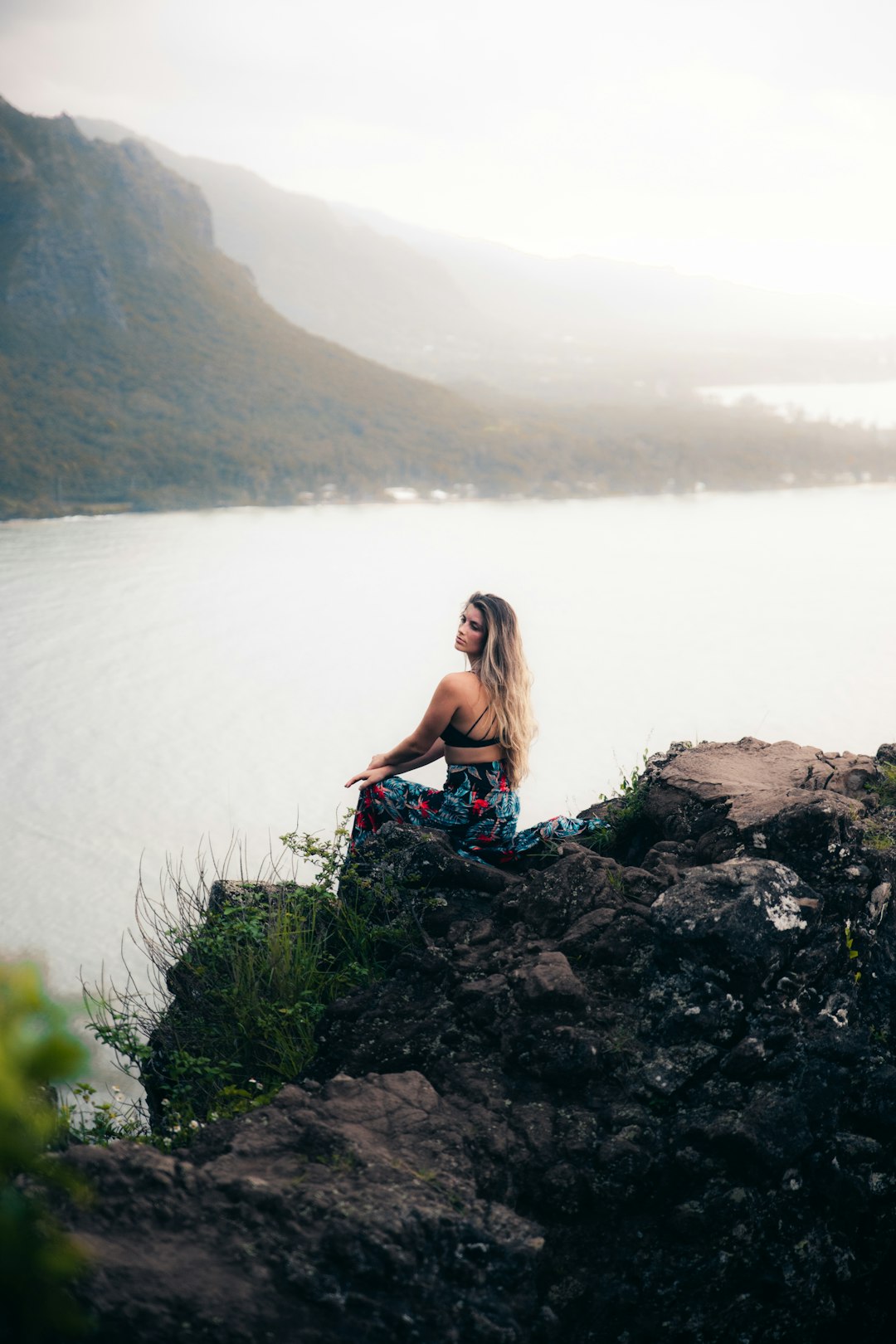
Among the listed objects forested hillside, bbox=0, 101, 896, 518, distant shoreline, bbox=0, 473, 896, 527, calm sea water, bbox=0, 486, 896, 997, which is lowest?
calm sea water, bbox=0, 486, 896, 997


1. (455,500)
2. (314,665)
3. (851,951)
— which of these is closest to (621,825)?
(851,951)

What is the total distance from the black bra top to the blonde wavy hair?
51 millimetres

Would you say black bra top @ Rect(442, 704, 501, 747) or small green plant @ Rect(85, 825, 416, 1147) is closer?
small green plant @ Rect(85, 825, 416, 1147)

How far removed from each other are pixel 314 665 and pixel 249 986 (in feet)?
48.3

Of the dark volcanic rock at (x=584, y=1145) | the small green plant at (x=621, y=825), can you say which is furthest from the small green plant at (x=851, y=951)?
the small green plant at (x=621, y=825)

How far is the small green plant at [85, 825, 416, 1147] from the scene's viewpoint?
296 centimetres

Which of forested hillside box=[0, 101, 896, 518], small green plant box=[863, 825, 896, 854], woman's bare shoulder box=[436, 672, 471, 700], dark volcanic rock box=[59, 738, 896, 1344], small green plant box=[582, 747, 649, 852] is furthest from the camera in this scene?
forested hillside box=[0, 101, 896, 518]

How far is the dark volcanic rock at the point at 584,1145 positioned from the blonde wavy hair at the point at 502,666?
2.04 feet

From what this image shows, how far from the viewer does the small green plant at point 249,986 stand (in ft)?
9.70

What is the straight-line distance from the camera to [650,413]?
236ft

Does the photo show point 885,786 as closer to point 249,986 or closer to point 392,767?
point 392,767

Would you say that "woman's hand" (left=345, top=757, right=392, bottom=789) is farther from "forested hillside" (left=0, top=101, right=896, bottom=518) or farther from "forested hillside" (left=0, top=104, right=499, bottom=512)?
"forested hillside" (left=0, top=104, right=499, bottom=512)

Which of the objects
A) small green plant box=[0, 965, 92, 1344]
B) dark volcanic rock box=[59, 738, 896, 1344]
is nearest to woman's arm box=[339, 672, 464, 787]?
dark volcanic rock box=[59, 738, 896, 1344]

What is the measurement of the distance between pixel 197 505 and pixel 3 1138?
36.3 m
